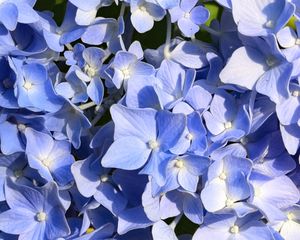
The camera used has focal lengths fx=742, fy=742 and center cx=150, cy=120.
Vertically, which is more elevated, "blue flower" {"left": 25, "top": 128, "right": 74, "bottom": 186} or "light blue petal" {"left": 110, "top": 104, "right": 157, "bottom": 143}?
"light blue petal" {"left": 110, "top": 104, "right": 157, "bottom": 143}

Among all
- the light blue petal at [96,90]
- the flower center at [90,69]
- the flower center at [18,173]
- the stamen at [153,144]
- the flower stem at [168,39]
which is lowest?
the flower center at [18,173]

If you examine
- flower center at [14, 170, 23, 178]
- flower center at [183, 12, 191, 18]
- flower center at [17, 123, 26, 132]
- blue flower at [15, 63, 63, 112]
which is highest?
flower center at [183, 12, 191, 18]

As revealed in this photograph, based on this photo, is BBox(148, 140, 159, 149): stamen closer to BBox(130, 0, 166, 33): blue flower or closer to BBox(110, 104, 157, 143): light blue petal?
BBox(110, 104, 157, 143): light blue petal

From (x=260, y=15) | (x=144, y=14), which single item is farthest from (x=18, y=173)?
(x=260, y=15)

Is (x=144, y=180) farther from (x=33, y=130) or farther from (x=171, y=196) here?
(x=33, y=130)

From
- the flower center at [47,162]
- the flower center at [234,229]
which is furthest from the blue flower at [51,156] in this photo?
the flower center at [234,229]

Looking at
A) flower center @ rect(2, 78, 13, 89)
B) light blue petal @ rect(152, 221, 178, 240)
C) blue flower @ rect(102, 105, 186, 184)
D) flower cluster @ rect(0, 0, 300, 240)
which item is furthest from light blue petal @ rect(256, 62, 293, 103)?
flower center @ rect(2, 78, 13, 89)

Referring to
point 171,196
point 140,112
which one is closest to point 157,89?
point 140,112

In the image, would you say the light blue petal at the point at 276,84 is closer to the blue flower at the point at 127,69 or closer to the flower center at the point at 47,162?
the blue flower at the point at 127,69

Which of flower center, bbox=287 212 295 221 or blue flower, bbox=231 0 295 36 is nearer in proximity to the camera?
blue flower, bbox=231 0 295 36

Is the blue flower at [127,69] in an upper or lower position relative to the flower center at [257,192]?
upper

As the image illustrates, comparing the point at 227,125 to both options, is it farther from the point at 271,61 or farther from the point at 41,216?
the point at 41,216
